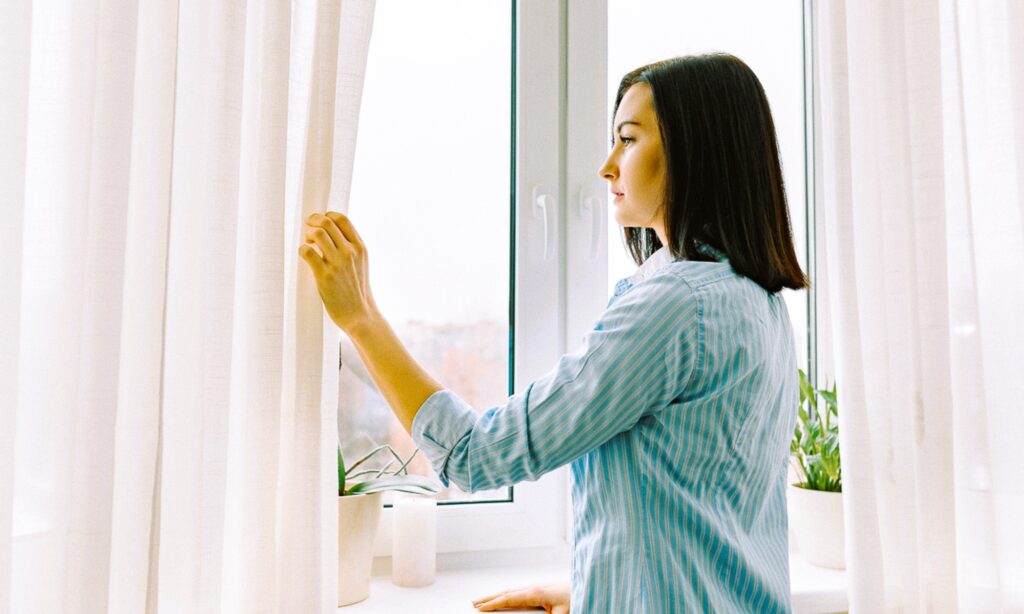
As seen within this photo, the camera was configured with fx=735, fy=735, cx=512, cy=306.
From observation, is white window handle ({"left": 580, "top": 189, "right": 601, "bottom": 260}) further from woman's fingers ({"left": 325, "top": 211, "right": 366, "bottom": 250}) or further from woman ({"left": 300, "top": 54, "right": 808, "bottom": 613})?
woman's fingers ({"left": 325, "top": 211, "right": 366, "bottom": 250})

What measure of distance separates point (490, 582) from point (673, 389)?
0.61 meters

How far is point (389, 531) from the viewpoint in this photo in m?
1.26

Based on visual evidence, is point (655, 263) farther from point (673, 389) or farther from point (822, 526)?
point (822, 526)

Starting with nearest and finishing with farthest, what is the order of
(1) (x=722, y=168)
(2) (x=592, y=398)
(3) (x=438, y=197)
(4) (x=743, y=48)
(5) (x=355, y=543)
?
(2) (x=592, y=398) → (1) (x=722, y=168) → (5) (x=355, y=543) → (3) (x=438, y=197) → (4) (x=743, y=48)

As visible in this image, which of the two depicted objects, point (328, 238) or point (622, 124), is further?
point (622, 124)

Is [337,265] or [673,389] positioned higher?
[337,265]

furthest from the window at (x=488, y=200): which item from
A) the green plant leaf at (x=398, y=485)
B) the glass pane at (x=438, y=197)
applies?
the green plant leaf at (x=398, y=485)

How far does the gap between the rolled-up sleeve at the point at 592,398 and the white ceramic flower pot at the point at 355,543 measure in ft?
0.92

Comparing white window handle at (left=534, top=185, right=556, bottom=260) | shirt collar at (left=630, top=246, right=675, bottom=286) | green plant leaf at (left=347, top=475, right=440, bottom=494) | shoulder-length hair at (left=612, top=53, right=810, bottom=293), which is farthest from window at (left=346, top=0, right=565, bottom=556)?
shoulder-length hair at (left=612, top=53, right=810, bottom=293)

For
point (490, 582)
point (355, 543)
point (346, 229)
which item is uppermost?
point (346, 229)

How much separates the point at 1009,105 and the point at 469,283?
97cm

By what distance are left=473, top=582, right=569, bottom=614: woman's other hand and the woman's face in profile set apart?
0.54 metres

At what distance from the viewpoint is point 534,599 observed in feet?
3.60

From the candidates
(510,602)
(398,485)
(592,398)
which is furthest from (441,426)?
(510,602)
